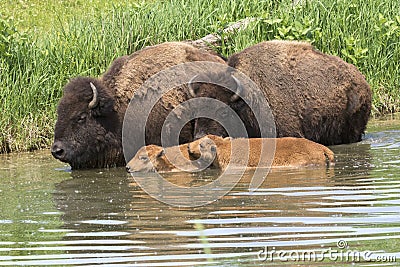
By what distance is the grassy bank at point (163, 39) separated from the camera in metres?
15.6

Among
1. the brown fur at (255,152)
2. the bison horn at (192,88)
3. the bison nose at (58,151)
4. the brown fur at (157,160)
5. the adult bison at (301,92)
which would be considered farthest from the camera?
the adult bison at (301,92)

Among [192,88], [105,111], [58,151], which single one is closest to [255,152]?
[192,88]

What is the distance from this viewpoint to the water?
7207 mm

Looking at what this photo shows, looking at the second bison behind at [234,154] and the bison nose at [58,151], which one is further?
the bison nose at [58,151]

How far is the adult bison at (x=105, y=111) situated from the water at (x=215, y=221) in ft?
3.64

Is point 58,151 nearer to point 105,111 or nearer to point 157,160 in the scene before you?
point 105,111

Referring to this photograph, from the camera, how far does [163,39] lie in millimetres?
17234

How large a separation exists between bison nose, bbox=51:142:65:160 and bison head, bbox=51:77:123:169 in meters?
0.01

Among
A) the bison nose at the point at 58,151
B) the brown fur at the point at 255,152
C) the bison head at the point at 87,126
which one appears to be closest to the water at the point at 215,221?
the brown fur at the point at 255,152

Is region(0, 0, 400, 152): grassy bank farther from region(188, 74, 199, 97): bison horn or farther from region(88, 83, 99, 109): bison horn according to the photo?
region(188, 74, 199, 97): bison horn

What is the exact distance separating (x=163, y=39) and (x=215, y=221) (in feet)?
29.5

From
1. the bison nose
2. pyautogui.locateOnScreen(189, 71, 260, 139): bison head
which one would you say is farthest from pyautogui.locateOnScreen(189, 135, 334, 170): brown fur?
the bison nose

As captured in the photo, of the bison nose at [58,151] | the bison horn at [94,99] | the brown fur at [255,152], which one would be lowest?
the bison nose at [58,151]

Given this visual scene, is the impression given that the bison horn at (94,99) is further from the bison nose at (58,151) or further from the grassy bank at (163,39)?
the grassy bank at (163,39)
